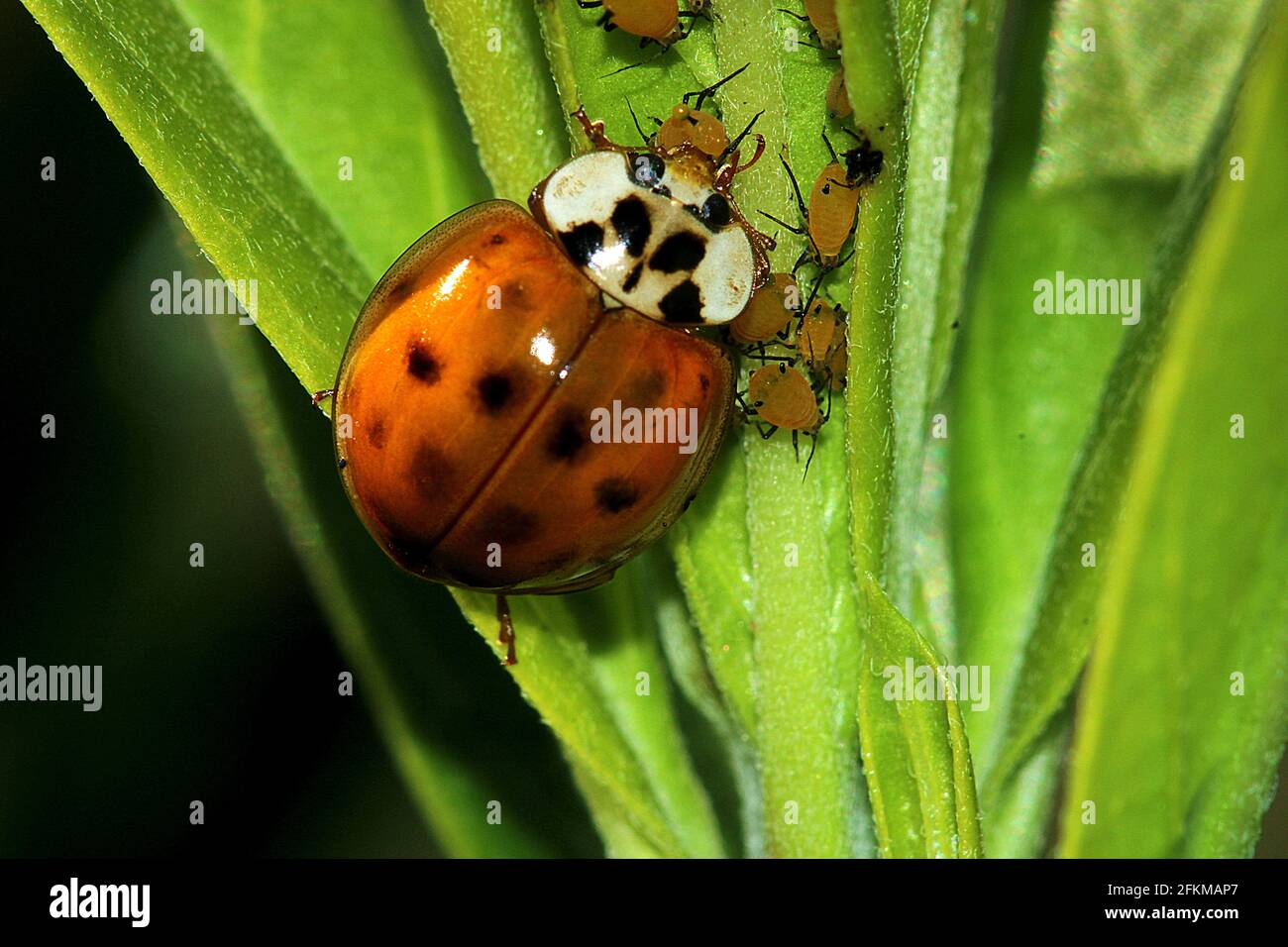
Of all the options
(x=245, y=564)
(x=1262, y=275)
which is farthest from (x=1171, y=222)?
(x=245, y=564)

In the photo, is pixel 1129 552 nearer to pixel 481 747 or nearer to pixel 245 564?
pixel 481 747

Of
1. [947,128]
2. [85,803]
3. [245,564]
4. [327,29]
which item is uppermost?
[327,29]

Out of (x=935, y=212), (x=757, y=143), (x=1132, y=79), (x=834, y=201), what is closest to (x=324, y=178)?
(x=757, y=143)

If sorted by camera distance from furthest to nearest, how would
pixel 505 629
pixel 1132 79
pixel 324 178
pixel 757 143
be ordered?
pixel 1132 79
pixel 324 178
pixel 505 629
pixel 757 143

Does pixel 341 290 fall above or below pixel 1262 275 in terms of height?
above

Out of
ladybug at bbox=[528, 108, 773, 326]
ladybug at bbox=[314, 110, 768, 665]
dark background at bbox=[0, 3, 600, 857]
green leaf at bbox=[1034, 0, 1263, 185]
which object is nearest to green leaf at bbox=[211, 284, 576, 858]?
dark background at bbox=[0, 3, 600, 857]

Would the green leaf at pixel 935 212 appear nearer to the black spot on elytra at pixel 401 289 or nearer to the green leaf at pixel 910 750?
the green leaf at pixel 910 750

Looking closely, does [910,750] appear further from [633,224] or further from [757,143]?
[633,224]
